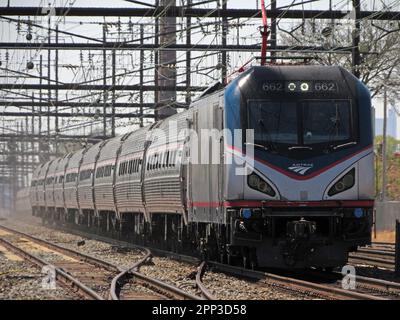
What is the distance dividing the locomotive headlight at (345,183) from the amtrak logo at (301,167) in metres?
0.52

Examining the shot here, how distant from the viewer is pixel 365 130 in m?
15.1

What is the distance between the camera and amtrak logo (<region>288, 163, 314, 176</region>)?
1474 cm

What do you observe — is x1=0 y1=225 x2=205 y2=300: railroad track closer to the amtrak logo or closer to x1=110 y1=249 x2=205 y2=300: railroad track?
x1=110 y1=249 x2=205 y2=300: railroad track

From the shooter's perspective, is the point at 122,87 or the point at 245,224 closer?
the point at 245,224

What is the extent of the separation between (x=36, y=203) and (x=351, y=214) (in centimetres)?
4327

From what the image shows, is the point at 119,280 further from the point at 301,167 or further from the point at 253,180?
the point at 301,167

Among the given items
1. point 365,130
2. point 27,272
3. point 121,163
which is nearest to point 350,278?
point 365,130

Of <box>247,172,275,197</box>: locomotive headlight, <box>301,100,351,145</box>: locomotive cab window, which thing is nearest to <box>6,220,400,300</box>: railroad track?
<box>247,172,275,197</box>: locomotive headlight

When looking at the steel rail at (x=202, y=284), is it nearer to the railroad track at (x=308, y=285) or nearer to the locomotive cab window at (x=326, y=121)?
the railroad track at (x=308, y=285)

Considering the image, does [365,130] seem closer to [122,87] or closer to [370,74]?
[122,87]

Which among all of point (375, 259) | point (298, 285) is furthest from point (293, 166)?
point (375, 259)

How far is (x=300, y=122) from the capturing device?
14.9 metres

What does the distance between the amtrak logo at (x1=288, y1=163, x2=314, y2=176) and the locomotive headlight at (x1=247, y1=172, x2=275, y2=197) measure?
0.46m

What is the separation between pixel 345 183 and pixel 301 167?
783 millimetres
